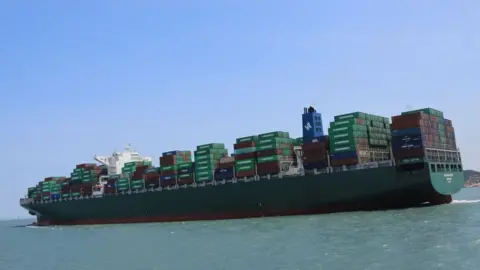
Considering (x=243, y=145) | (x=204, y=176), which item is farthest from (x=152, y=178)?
(x=243, y=145)

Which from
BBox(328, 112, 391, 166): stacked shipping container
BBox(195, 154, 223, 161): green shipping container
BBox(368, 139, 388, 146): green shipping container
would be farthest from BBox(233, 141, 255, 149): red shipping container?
BBox(368, 139, 388, 146): green shipping container

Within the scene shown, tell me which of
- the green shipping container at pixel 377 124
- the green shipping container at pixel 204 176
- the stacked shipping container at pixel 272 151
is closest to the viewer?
the green shipping container at pixel 377 124

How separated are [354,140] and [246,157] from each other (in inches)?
544

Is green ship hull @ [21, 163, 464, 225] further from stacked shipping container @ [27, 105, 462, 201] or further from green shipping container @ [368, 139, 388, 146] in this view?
green shipping container @ [368, 139, 388, 146]

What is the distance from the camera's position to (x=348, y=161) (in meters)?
44.9

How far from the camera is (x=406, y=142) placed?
1678 inches

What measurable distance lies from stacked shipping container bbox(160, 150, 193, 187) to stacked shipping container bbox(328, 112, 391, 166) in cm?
2102

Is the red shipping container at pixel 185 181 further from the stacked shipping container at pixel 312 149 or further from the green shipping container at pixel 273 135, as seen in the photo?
the green shipping container at pixel 273 135

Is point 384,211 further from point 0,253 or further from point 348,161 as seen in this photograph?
point 0,253

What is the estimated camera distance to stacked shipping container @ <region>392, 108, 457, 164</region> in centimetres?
4194

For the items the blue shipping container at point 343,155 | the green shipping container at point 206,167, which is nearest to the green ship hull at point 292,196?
the blue shipping container at point 343,155

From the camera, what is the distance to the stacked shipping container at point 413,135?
4194 centimetres

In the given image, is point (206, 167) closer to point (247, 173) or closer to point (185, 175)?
point (185, 175)

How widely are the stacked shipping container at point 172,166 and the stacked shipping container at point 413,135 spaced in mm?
26924
